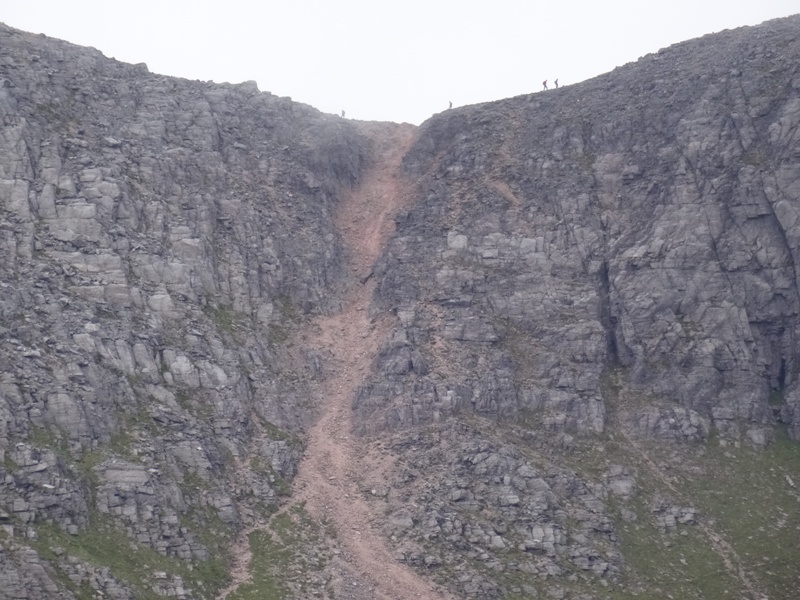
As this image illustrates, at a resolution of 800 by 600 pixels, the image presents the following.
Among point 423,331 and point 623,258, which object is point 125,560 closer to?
point 423,331

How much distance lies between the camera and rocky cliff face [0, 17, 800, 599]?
55219 mm

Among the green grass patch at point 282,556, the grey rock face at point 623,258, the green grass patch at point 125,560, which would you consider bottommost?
the green grass patch at point 282,556

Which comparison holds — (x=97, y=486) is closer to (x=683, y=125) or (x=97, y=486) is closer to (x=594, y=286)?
(x=594, y=286)

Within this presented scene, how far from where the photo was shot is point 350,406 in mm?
68750

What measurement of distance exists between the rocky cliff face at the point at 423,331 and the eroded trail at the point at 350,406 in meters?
0.38

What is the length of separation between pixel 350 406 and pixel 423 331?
26.8 ft

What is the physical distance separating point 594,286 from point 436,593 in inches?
1146

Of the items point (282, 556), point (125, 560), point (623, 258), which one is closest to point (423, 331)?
point (623, 258)

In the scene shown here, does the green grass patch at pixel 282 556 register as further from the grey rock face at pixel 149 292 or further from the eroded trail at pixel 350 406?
the grey rock face at pixel 149 292

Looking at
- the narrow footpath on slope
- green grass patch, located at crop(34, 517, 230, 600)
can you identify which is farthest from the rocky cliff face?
the narrow footpath on slope

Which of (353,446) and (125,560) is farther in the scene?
(353,446)

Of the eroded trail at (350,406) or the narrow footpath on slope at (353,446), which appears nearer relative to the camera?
the narrow footpath on slope at (353,446)

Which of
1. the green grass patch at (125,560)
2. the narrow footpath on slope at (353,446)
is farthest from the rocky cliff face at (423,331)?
the narrow footpath on slope at (353,446)

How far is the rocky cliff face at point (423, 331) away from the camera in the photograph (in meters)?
55.2
